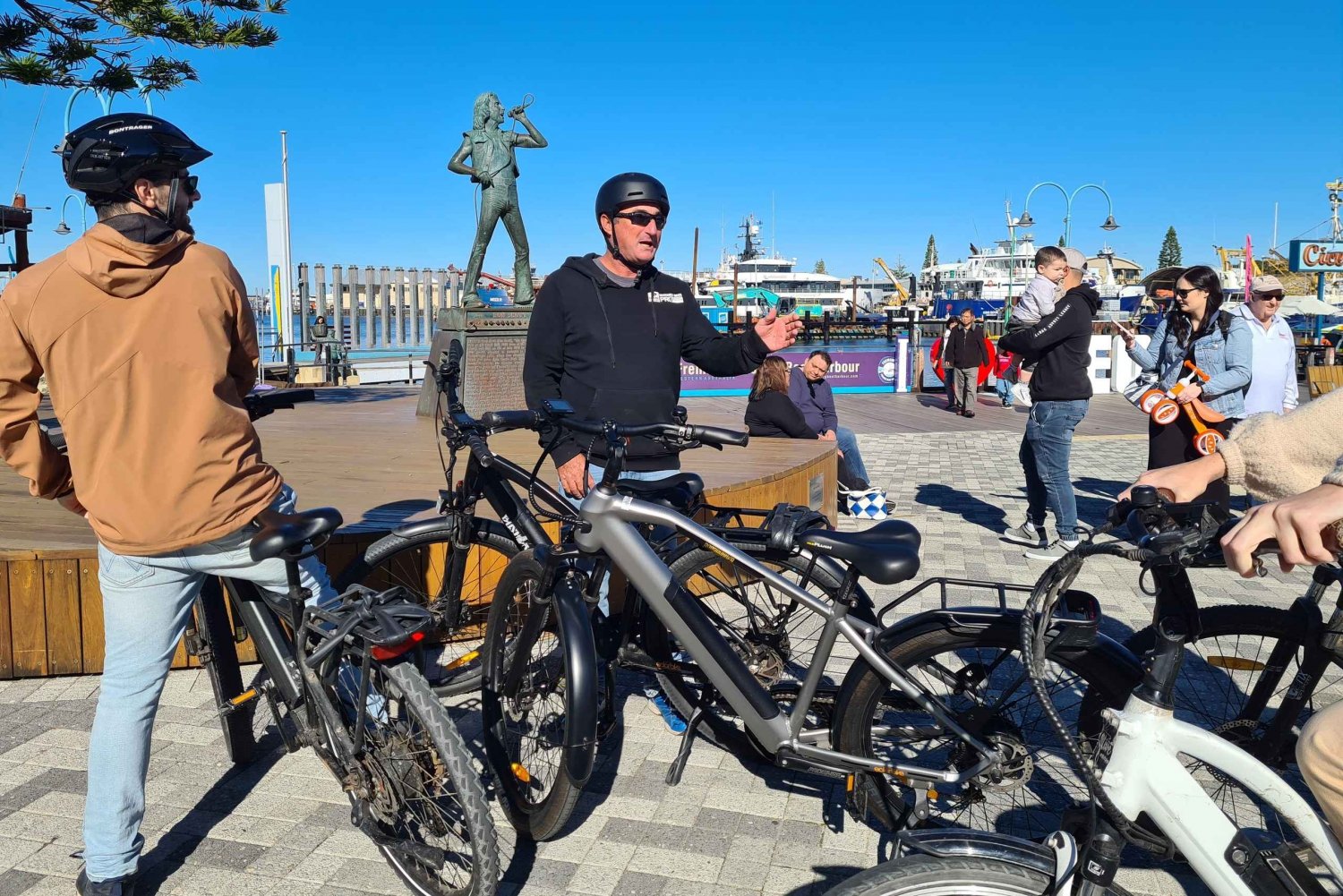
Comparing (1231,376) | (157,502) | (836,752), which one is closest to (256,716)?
(157,502)

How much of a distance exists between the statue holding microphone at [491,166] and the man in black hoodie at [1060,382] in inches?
276

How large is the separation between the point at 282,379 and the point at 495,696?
22064 mm

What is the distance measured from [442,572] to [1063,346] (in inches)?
172

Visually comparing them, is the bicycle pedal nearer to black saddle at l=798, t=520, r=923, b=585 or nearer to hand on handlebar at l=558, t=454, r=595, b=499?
hand on handlebar at l=558, t=454, r=595, b=499

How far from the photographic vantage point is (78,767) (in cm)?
346

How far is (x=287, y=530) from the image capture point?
2.56m

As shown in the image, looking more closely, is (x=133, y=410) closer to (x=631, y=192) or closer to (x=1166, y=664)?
(x=631, y=192)

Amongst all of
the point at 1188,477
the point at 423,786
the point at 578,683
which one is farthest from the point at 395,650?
the point at 1188,477

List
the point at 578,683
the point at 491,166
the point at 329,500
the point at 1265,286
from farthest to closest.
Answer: the point at 491,166 < the point at 1265,286 < the point at 329,500 < the point at 578,683

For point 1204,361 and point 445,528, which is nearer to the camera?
point 445,528

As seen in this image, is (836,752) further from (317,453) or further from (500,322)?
(500,322)

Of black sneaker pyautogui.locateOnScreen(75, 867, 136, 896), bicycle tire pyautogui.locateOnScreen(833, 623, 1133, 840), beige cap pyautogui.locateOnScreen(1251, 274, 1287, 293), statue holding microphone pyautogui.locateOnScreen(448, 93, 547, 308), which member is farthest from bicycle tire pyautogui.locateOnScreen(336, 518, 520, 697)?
statue holding microphone pyautogui.locateOnScreen(448, 93, 547, 308)

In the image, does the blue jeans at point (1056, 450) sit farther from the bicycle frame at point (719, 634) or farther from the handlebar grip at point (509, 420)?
the bicycle frame at point (719, 634)

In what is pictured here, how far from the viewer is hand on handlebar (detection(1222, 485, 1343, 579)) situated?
1.42m
